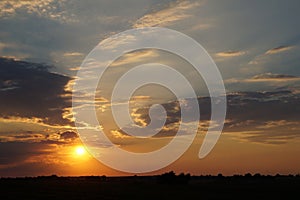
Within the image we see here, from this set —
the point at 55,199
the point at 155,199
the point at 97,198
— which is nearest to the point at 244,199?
the point at 155,199

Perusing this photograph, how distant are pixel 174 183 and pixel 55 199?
5758cm

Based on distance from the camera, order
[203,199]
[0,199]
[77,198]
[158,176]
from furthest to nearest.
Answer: [158,176]
[203,199]
[77,198]
[0,199]

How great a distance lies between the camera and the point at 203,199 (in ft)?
183

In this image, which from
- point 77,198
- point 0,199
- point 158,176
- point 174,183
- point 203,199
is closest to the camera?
point 0,199

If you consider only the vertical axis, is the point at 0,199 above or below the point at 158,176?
below

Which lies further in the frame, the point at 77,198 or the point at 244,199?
the point at 244,199

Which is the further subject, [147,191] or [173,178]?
[173,178]

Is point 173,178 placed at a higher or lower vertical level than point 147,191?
higher

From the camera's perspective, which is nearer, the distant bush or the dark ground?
the dark ground

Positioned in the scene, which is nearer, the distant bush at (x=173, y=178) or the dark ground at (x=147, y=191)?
the dark ground at (x=147, y=191)

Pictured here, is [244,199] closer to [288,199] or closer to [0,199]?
[288,199]

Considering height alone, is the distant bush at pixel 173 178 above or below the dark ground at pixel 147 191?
above

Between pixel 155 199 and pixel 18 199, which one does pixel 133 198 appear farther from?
pixel 18 199

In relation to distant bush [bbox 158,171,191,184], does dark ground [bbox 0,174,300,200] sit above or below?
below
